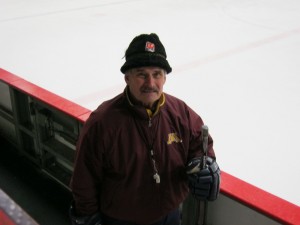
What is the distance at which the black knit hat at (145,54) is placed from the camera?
934 millimetres

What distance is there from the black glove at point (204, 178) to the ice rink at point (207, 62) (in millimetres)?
564

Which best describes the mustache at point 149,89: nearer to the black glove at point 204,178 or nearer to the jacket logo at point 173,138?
the jacket logo at point 173,138

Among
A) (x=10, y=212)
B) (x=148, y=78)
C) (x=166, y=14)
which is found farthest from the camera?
(x=166, y=14)

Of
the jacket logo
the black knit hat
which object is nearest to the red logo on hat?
the black knit hat

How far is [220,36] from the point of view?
13.3 ft

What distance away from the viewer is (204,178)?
1.04m

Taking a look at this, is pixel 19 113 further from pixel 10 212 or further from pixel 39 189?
pixel 10 212

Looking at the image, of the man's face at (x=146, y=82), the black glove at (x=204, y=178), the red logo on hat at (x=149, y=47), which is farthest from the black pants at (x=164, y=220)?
the red logo on hat at (x=149, y=47)

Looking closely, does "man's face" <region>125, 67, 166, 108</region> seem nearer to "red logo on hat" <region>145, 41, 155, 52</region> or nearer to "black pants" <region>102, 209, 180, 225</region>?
"red logo on hat" <region>145, 41, 155, 52</region>


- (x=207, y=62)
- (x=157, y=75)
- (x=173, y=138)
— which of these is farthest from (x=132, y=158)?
(x=207, y=62)

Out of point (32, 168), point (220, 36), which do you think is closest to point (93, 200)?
point (32, 168)

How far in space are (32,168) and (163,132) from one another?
4.84 ft

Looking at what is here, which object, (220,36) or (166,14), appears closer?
(220,36)

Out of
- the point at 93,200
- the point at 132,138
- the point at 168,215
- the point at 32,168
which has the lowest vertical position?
the point at 32,168
